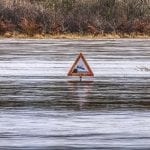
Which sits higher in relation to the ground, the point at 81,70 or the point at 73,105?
the point at 73,105

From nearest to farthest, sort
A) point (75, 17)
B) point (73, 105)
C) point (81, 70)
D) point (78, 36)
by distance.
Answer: point (73, 105) < point (81, 70) < point (78, 36) < point (75, 17)

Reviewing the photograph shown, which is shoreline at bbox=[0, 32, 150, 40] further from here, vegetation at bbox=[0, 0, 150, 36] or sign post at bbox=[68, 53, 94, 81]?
sign post at bbox=[68, 53, 94, 81]

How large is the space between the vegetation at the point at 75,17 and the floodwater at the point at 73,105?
2451 cm

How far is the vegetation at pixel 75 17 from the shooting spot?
58969 mm

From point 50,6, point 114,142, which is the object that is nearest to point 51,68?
point 114,142

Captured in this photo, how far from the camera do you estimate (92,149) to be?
1252 cm

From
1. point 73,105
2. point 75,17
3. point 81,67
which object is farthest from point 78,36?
point 73,105

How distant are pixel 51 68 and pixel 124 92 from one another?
28.4ft

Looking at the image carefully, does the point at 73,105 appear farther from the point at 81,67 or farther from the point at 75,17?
the point at 75,17

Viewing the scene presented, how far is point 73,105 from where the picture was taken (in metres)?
18.5

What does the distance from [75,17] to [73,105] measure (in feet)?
143

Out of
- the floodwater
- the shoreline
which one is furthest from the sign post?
the shoreline

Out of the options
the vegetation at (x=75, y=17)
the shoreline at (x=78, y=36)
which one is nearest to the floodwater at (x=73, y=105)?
the shoreline at (x=78, y=36)

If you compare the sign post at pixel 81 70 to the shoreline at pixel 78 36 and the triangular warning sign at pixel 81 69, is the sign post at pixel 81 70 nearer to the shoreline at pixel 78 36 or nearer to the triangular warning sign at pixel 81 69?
the triangular warning sign at pixel 81 69
